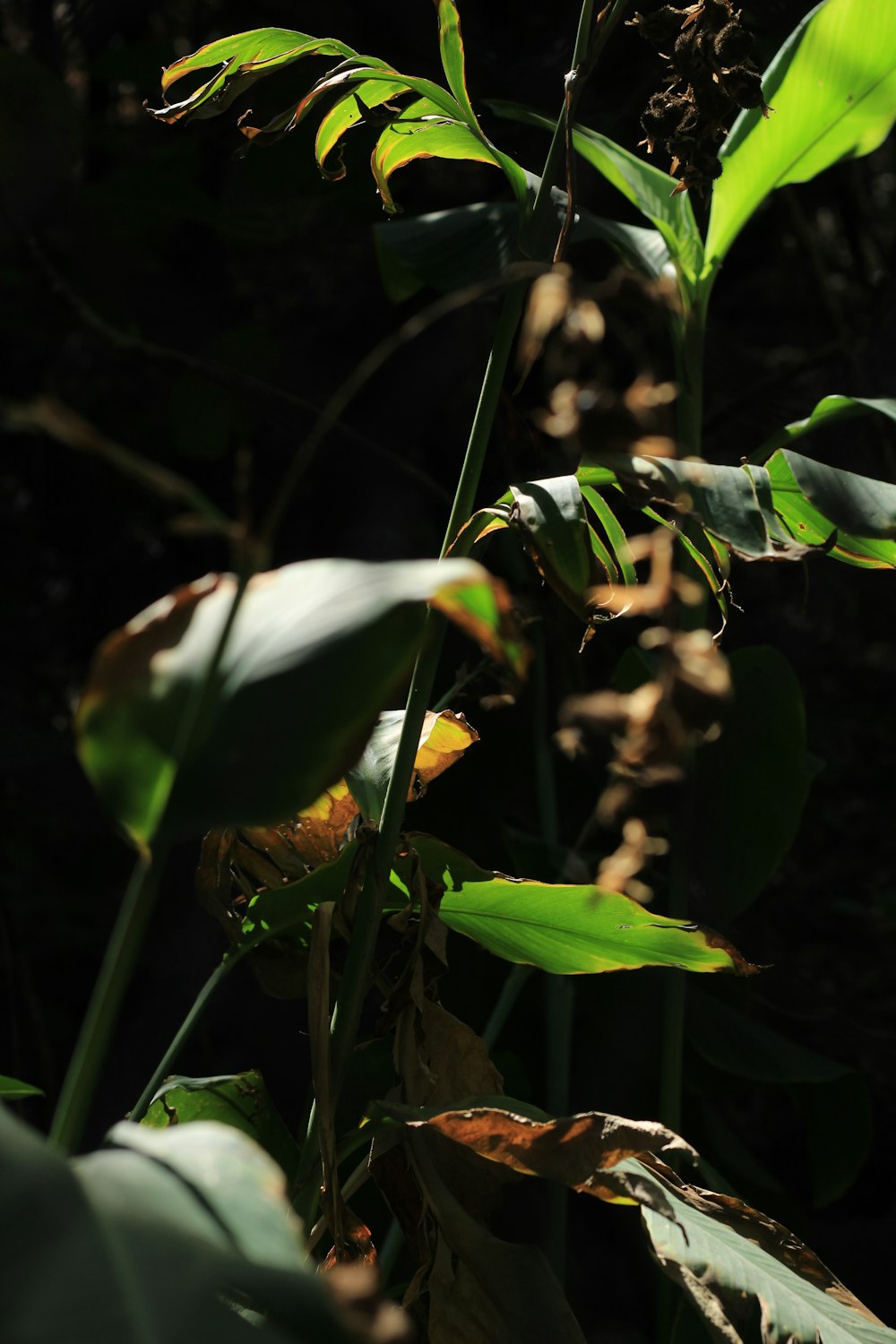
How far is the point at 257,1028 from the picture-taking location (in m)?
1.24

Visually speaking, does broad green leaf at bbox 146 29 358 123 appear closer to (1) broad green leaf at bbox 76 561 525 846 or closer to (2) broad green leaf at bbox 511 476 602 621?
(2) broad green leaf at bbox 511 476 602 621

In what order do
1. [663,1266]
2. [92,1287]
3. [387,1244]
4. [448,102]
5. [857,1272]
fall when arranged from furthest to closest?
[857,1272]
[387,1244]
[448,102]
[663,1266]
[92,1287]

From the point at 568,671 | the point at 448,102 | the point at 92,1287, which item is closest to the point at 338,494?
the point at 568,671

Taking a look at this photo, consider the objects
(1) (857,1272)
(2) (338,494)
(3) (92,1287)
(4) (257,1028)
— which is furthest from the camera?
(1) (857,1272)

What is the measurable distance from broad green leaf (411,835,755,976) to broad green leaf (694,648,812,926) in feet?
0.87

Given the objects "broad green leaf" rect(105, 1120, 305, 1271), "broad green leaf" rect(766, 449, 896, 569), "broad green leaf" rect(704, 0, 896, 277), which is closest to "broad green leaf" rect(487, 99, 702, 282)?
"broad green leaf" rect(704, 0, 896, 277)

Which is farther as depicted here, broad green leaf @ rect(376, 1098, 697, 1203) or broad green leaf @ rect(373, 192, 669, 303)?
broad green leaf @ rect(373, 192, 669, 303)

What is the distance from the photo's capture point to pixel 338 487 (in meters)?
1.36

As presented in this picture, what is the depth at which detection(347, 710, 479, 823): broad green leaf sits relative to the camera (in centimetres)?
62

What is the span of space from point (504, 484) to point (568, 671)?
223mm

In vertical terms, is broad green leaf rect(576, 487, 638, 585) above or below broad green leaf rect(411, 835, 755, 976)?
above

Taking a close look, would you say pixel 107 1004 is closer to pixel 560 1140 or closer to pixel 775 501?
pixel 560 1140

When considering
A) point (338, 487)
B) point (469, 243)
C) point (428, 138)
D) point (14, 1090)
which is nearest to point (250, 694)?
point (14, 1090)

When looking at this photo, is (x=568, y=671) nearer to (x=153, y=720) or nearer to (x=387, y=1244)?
(x=387, y=1244)
